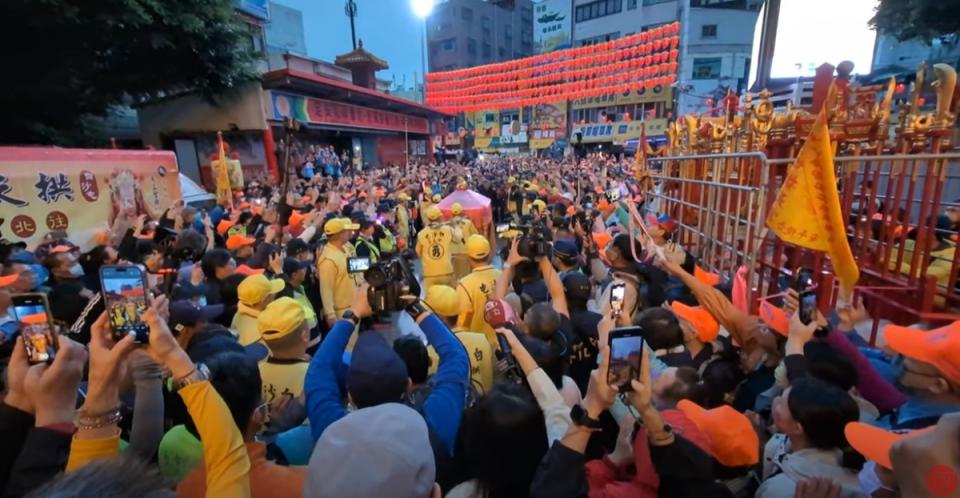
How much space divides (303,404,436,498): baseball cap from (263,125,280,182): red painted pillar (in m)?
13.5

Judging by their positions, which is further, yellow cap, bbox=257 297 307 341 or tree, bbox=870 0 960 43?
tree, bbox=870 0 960 43

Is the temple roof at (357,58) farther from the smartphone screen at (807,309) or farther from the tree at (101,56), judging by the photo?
the smartphone screen at (807,309)

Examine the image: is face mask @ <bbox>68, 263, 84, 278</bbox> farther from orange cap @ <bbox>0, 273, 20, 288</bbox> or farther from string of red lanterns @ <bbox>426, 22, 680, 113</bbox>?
string of red lanterns @ <bbox>426, 22, 680, 113</bbox>

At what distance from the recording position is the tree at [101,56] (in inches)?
368

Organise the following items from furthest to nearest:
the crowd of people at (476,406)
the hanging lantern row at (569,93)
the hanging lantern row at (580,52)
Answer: the hanging lantern row at (569,93), the hanging lantern row at (580,52), the crowd of people at (476,406)

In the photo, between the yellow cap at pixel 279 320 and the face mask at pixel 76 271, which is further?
the face mask at pixel 76 271

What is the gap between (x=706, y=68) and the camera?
1250 inches

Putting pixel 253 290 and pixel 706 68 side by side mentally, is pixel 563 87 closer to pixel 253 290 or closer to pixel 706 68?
pixel 706 68

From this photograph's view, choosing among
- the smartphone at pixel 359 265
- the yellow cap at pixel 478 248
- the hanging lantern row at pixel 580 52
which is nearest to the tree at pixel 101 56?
the yellow cap at pixel 478 248

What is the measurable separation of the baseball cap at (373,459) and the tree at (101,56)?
1170 centimetres

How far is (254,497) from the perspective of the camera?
145 cm

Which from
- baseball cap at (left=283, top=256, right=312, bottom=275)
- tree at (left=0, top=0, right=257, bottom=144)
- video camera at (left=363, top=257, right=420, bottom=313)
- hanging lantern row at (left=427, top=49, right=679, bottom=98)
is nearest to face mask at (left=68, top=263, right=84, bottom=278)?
baseball cap at (left=283, top=256, right=312, bottom=275)

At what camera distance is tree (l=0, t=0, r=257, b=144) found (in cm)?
934

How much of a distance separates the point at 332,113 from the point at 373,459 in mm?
16616
